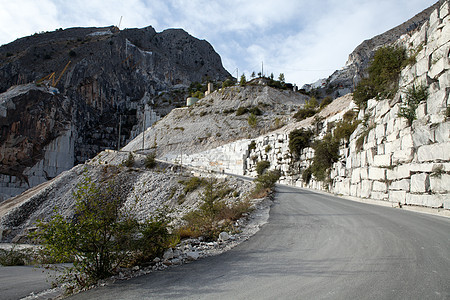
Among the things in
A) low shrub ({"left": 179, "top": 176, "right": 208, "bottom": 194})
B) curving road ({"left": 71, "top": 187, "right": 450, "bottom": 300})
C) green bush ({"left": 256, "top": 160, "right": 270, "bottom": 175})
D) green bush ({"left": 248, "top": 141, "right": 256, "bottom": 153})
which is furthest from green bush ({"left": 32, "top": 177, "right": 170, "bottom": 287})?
green bush ({"left": 248, "top": 141, "right": 256, "bottom": 153})

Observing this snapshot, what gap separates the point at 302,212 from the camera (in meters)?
10.3

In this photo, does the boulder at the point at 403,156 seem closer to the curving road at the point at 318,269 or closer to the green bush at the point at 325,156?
the curving road at the point at 318,269

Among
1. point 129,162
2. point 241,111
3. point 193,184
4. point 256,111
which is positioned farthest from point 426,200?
point 241,111

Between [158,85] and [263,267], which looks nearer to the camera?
[263,267]

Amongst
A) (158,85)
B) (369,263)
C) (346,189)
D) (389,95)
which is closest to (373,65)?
(389,95)

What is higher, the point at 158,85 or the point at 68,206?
the point at 158,85

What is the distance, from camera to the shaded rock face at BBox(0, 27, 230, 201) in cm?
6341

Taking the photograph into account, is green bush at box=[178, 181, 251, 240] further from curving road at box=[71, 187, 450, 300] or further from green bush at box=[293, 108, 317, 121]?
green bush at box=[293, 108, 317, 121]

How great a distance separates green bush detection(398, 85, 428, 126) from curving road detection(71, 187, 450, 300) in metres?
5.94

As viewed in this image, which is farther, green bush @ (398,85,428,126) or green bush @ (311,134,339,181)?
green bush @ (311,134,339,181)

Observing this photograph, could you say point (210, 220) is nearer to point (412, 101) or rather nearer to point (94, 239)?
point (94, 239)

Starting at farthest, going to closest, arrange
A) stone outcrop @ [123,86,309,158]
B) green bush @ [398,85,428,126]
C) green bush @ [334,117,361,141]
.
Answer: stone outcrop @ [123,86,309,158], green bush @ [334,117,361,141], green bush @ [398,85,428,126]

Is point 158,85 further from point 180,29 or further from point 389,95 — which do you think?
point 389,95

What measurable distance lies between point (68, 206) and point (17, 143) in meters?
50.1
